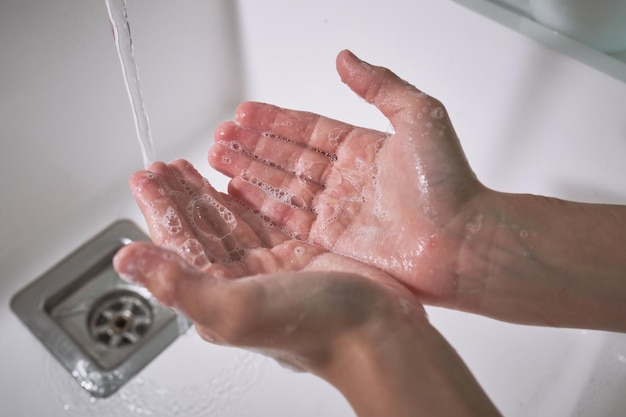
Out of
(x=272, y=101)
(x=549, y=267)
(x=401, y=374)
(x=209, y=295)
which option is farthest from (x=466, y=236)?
(x=272, y=101)

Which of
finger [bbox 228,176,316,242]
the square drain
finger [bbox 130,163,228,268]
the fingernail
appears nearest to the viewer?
the fingernail

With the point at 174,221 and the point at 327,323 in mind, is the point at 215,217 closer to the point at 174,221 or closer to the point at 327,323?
the point at 174,221

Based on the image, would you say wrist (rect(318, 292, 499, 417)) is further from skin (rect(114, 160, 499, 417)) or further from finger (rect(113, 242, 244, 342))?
finger (rect(113, 242, 244, 342))

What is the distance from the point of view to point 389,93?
666 mm

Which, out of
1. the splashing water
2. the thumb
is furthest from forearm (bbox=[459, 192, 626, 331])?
the splashing water

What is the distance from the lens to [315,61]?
956 mm

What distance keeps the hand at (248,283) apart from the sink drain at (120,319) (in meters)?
0.33

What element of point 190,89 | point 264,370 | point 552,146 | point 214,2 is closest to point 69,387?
point 264,370

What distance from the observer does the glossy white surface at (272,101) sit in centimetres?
76

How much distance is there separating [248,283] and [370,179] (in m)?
0.29

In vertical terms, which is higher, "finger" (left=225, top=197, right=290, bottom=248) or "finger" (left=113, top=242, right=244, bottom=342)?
"finger" (left=113, top=242, right=244, bottom=342)

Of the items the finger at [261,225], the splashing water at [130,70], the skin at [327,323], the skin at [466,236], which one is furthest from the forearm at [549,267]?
the splashing water at [130,70]

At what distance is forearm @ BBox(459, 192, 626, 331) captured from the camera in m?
0.65

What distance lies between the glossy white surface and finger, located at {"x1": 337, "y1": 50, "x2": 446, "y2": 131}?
0.60ft
